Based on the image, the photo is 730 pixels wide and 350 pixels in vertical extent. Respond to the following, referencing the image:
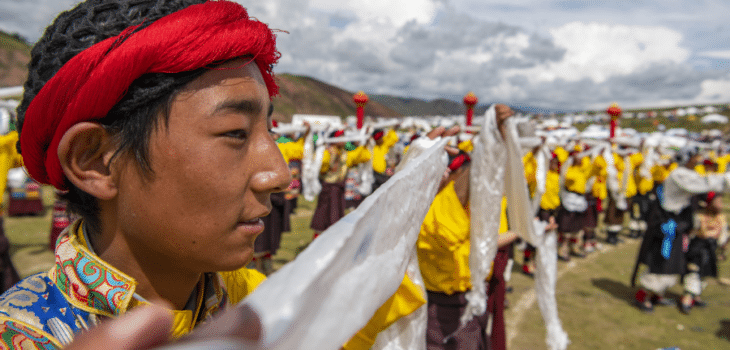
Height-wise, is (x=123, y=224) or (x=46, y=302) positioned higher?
(x=123, y=224)

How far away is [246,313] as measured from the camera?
1.19 ft

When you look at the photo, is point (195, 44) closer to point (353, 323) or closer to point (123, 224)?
point (123, 224)

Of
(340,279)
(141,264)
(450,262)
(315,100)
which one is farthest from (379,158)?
(315,100)

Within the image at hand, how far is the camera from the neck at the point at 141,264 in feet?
2.63

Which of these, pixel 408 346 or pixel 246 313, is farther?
pixel 408 346

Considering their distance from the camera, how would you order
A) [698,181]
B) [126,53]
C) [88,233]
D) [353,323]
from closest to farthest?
[353,323]
[126,53]
[88,233]
[698,181]

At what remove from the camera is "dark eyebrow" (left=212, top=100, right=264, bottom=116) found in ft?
2.33

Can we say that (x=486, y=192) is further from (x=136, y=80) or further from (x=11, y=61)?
(x=11, y=61)

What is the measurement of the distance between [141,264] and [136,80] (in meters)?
0.38

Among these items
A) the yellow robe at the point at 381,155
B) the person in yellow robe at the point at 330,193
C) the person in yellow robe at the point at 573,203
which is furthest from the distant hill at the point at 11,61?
the person in yellow robe at the point at 573,203

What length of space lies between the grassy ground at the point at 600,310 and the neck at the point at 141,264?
4.55 m

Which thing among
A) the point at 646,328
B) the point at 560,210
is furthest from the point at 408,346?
the point at 560,210

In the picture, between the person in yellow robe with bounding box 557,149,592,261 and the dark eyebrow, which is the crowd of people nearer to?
the dark eyebrow

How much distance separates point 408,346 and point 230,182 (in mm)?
901
